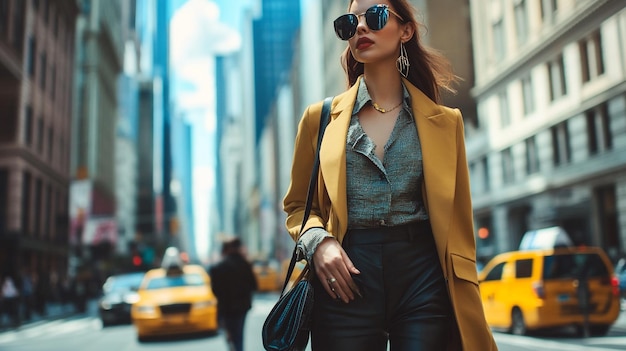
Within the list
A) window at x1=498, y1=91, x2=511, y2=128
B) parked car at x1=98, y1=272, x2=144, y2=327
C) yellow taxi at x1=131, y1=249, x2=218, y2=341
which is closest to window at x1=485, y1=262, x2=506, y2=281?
yellow taxi at x1=131, y1=249, x2=218, y2=341

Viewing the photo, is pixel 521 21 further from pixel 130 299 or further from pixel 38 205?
pixel 38 205

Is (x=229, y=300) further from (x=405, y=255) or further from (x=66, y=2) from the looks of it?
(x=66, y=2)

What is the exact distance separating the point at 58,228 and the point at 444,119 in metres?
44.0

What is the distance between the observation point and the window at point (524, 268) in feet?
38.7

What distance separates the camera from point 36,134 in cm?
3719

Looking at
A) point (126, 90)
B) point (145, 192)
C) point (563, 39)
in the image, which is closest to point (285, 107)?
point (126, 90)

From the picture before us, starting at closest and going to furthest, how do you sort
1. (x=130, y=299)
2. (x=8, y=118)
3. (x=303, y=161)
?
(x=303, y=161)
(x=130, y=299)
(x=8, y=118)

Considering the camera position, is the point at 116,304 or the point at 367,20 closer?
the point at 367,20

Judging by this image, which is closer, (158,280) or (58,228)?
(158,280)

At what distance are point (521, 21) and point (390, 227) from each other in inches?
A: 183

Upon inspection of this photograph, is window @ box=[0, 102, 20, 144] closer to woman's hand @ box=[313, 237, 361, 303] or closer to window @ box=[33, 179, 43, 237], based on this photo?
window @ box=[33, 179, 43, 237]

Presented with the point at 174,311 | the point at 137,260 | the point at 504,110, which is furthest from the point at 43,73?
the point at 504,110

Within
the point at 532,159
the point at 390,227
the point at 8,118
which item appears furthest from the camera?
the point at 8,118

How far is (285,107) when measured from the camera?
121312 millimetres
